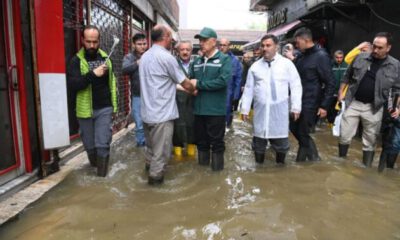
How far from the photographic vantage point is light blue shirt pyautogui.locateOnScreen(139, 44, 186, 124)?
3.97 meters

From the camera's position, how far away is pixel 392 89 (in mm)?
4918

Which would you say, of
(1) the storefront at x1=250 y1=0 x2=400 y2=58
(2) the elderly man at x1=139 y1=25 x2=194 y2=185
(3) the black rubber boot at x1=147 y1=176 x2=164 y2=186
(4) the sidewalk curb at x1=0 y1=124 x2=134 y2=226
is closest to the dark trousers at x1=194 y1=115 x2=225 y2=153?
(2) the elderly man at x1=139 y1=25 x2=194 y2=185

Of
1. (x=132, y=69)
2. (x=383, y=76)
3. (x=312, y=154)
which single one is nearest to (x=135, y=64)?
(x=132, y=69)

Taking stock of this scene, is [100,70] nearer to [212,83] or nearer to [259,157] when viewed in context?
[212,83]

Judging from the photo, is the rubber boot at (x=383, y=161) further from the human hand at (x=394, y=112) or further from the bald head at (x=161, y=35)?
the bald head at (x=161, y=35)

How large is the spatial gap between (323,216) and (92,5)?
4989mm

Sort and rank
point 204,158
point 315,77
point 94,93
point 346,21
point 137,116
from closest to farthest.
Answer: point 94,93 → point 204,158 → point 315,77 → point 137,116 → point 346,21

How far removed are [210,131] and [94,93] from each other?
1.52 metres

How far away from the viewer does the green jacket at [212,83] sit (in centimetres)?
439

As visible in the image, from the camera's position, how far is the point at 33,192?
3.77m

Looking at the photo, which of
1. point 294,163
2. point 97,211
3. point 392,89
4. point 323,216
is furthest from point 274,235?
point 392,89

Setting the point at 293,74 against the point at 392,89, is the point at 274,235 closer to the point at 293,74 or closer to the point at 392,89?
the point at 293,74

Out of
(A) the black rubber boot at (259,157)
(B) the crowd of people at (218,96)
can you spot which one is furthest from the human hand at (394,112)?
(A) the black rubber boot at (259,157)

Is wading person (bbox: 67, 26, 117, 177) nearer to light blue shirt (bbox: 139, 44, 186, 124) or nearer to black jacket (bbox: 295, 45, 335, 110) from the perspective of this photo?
light blue shirt (bbox: 139, 44, 186, 124)
